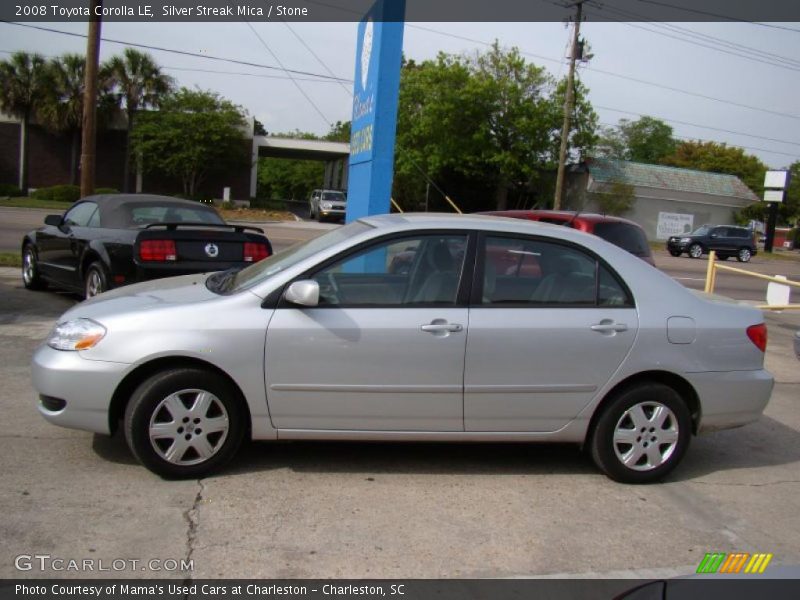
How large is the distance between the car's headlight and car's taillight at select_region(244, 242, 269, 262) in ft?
11.8

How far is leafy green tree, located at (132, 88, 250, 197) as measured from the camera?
128 ft

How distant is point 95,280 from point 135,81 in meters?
34.4

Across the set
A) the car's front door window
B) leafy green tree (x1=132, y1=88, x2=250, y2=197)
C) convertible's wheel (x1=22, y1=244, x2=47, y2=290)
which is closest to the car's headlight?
the car's front door window

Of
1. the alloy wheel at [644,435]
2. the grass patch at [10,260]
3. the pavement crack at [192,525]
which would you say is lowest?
the pavement crack at [192,525]

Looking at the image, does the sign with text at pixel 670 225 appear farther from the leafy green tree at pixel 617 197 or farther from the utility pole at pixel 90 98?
the utility pole at pixel 90 98

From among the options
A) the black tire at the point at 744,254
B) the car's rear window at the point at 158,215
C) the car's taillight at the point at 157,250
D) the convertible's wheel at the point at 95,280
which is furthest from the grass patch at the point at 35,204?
the black tire at the point at 744,254

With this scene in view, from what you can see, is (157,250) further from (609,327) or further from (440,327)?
(609,327)

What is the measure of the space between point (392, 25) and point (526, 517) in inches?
273

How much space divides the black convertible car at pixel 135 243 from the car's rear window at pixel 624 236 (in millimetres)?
4547

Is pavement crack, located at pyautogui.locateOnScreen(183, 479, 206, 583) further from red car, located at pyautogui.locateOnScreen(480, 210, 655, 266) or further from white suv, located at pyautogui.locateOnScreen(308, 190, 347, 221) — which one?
white suv, located at pyautogui.locateOnScreen(308, 190, 347, 221)

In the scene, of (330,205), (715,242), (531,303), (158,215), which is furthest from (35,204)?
(531,303)

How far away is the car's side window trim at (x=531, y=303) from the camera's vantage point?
448cm

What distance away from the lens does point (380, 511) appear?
4.04m

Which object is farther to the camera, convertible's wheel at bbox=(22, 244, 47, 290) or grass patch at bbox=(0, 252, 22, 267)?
grass patch at bbox=(0, 252, 22, 267)
